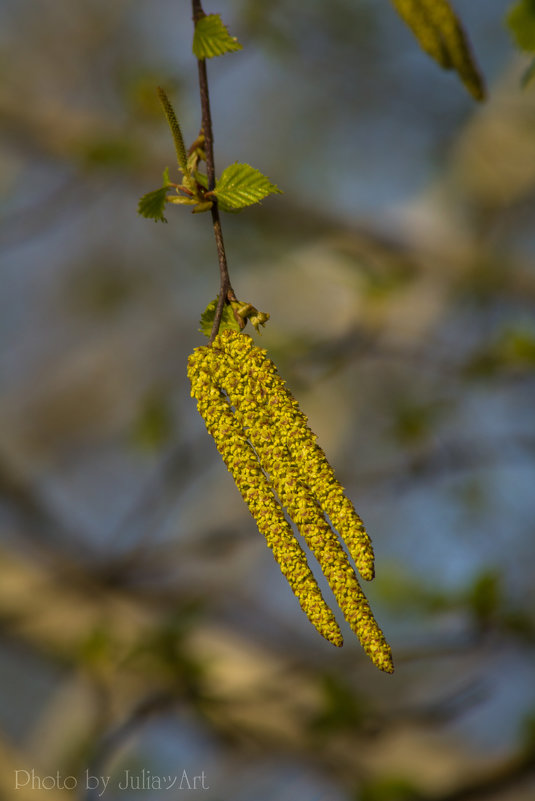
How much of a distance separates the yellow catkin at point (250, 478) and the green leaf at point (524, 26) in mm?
561

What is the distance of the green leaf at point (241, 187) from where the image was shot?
69cm

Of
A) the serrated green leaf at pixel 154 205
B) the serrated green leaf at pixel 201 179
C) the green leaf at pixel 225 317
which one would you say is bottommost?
the green leaf at pixel 225 317

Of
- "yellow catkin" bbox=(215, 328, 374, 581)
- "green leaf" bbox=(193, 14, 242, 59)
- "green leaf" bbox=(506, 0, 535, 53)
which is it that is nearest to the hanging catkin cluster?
"yellow catkin" bbox=(215, 328, 374, 581)

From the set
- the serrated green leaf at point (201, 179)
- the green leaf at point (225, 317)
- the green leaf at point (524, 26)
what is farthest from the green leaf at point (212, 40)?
the green leaf at point (524, 26)

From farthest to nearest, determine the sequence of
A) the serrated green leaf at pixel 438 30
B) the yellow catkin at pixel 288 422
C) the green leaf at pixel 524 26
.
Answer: the green leaf at pixel 524 26
the serrated green leaf at pixel 438 30
the yellow catkin at pixel 288 422

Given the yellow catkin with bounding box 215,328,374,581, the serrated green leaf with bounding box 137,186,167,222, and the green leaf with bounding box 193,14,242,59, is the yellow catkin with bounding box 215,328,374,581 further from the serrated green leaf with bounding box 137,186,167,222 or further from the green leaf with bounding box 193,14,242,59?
the green leaf with bounding box 193,14,242,59

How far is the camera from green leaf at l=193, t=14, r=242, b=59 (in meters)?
0.69

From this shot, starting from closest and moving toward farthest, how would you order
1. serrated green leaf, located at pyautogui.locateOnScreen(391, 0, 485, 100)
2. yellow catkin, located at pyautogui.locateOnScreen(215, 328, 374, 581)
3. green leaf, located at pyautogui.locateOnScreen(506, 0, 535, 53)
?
yellow catkin, located at pyautogui.locateOnScreen(215, 328, 374, 581), serrated green leaf, located at pyautogui.locateOnScreen(391, 0, 485, 100), green leaf, located at pyautogui.locateOnScreen(506, 0, 535, 53)

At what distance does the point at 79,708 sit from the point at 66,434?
2.46 m

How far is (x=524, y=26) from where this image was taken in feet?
2.92

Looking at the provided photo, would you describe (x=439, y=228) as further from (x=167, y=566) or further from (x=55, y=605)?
(x=55, y=605)

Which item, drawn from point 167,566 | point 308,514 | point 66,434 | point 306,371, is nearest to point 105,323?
point 66,434

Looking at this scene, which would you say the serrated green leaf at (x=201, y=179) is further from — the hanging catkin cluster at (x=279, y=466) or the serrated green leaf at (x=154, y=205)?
the hanging catkin cluster at (x=279, y=466)

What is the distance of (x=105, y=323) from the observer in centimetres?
589
